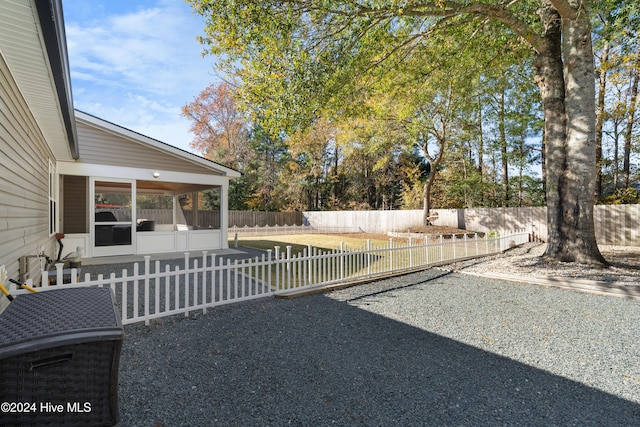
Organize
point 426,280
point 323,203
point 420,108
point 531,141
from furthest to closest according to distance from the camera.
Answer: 1. point 323,203
2. point 531,141
3. point 420,108
4. point 426,280

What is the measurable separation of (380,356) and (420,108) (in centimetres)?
1616

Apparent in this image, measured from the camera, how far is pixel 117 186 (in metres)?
9.58

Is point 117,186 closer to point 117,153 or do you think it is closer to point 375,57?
point 117,153

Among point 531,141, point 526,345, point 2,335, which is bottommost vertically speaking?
point 526,345

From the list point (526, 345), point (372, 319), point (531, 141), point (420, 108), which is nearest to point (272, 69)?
point (372, 319)

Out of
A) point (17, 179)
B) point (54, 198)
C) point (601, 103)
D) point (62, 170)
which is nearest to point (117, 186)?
point (62, 170)

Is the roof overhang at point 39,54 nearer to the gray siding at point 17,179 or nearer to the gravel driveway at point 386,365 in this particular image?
the gray siding at point 17,179

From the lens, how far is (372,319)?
419 cm

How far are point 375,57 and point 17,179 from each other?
819 cm

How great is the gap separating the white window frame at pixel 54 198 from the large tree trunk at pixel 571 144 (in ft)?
41.7

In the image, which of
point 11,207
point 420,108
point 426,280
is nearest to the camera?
point 11,207

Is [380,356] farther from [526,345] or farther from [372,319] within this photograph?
[526,345]

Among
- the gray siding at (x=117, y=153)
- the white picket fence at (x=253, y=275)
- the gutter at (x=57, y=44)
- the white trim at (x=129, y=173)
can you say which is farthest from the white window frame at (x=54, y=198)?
the gutter at (x=57, y=44)

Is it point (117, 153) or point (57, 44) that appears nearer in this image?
point (57, 44)
